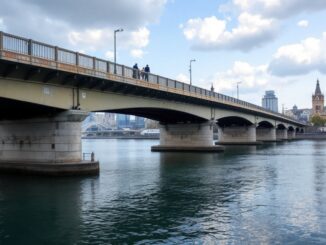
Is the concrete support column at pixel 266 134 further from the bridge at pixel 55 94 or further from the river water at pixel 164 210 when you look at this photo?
the river water at pixel 164 210

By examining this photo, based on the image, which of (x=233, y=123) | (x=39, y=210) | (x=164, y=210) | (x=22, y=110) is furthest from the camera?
(x=233, y=123)

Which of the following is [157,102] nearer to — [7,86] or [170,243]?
[7,86]

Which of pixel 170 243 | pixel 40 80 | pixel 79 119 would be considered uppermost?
pixel 40 80

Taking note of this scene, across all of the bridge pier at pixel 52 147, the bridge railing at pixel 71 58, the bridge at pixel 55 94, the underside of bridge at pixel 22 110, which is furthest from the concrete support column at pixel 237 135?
the underside of bridge at pixel 22 110

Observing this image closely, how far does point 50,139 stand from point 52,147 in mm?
761

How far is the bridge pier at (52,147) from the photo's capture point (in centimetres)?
3738

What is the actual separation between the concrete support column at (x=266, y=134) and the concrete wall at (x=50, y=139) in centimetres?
10704

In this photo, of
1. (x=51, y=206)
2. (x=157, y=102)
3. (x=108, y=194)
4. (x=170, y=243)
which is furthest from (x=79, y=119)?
(x=170, y=243)

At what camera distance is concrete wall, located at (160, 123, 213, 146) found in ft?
251

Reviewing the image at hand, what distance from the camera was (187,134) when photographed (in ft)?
256

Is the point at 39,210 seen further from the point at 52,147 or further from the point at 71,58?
the point at 71,58

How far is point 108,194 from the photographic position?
96.3 ft

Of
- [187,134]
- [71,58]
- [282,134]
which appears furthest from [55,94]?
Answer: [282,134]

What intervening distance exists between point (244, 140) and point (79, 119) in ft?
255
